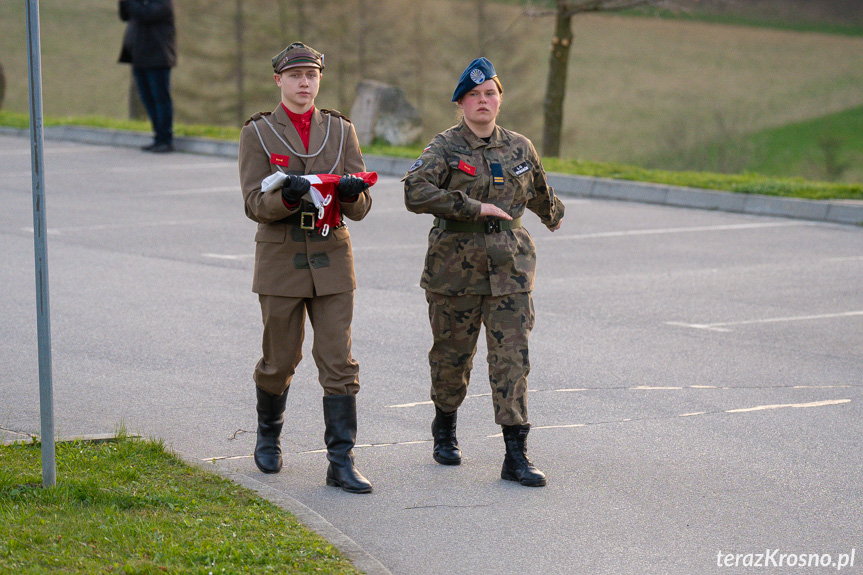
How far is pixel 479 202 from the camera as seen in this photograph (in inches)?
202

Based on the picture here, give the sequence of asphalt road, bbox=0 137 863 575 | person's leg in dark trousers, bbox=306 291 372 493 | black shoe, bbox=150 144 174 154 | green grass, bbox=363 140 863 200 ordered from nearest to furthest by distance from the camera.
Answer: asphalt road, bbox=0 137 863 575 < person's leg in dark trousers, bbox=306 291 372 493 < green grass, bbox=363 140 863 200 < black shoe, bbox=150 144 174 154

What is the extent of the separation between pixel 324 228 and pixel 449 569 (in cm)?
160

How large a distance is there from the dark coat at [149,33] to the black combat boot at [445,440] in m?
12.6

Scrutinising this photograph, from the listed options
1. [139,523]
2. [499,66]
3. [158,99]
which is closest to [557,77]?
[158,99]

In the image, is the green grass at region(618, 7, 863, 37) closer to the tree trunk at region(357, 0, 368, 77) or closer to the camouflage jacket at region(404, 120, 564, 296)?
the tree trunk at region(357, 0, 368, 77)

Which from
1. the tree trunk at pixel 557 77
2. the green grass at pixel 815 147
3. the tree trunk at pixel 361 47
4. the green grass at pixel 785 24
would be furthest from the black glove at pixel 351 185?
the green grass at pixel 785 24

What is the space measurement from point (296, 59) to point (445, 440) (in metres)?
1.87

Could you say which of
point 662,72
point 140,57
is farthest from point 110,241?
point 662,72

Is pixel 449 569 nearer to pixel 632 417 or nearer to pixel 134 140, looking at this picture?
pixel 632 417

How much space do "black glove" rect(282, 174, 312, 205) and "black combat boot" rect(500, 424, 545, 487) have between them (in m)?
1.38

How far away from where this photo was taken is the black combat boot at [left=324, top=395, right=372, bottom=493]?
5.15m

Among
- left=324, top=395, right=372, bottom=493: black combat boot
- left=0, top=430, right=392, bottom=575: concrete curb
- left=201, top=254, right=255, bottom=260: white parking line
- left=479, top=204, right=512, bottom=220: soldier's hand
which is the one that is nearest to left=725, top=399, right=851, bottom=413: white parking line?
left=479, top=204, right=512, bottom=220: soldier's hand

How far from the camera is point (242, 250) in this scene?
11.0 metres

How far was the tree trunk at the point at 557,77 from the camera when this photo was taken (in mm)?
20281
